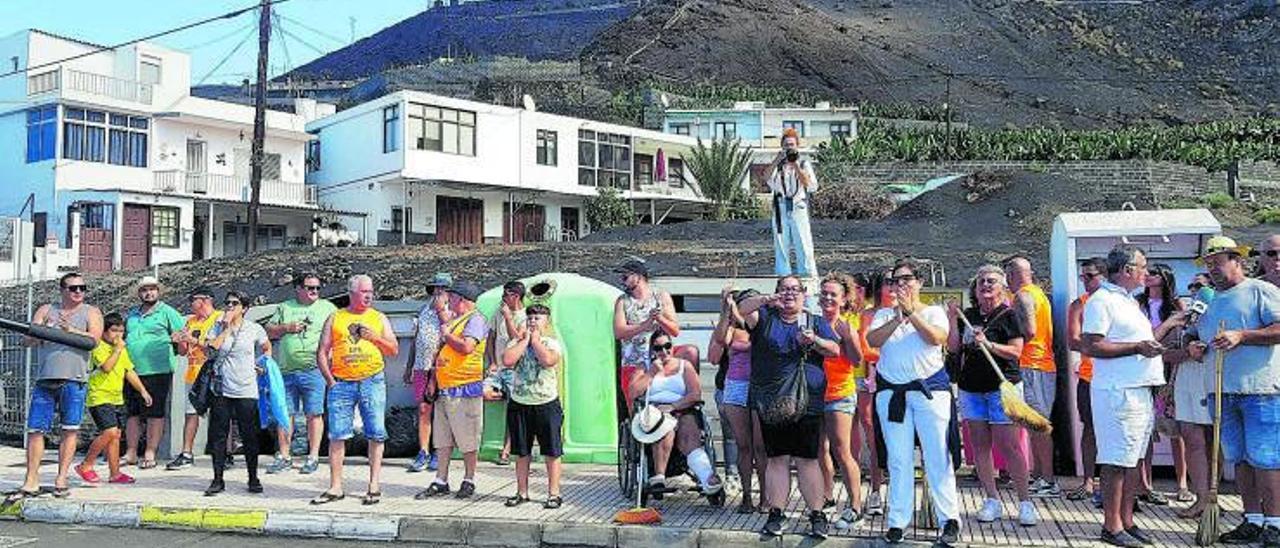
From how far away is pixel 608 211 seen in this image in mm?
44156

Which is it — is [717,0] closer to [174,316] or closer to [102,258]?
[102,258]

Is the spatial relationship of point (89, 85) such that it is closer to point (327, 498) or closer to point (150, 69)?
point (150, 69)

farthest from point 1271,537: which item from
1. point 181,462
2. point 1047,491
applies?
point 181,462

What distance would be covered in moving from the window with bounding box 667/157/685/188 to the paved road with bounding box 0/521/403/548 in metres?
42.9

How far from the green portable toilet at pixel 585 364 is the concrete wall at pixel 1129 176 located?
30.6 metres

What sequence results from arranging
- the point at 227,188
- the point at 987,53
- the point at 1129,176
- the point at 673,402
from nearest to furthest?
the point at 673,402, the point at 227,188, the point at 1129,176, the point at 987,53

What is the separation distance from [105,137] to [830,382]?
34.9 m

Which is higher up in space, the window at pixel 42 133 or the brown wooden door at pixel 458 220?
the window at pixel 42 133

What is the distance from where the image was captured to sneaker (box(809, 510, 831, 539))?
7.04 meters

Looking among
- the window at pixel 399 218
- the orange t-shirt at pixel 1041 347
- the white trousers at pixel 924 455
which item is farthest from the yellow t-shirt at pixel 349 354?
the window at pixel 399 218

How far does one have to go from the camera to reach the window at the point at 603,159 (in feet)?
152

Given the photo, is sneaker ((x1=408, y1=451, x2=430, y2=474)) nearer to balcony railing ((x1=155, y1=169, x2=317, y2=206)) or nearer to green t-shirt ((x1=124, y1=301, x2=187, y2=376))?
green t-shirt ((x1=124, y1=301, x2=187, y2=376))

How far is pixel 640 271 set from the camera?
329 inches

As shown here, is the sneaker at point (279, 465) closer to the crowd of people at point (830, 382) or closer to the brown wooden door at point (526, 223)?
the crowd of people at point (830, 382)
